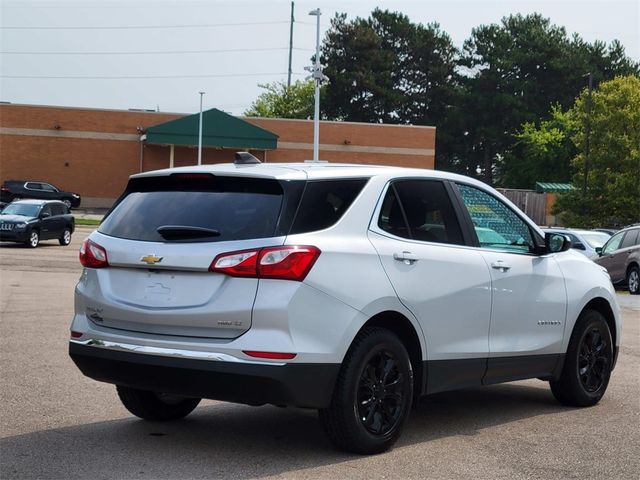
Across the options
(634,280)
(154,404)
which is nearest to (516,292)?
(154,404)

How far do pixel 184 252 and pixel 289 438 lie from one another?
1.59m

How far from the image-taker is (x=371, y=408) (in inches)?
251

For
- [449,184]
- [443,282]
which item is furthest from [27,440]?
[449,184]

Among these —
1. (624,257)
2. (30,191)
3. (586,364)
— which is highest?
(30,191)

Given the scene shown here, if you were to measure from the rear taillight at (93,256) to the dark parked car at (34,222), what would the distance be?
2582cm

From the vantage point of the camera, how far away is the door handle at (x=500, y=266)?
7.50 metres

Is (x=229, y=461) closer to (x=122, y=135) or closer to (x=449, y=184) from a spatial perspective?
(x=449, y=184)

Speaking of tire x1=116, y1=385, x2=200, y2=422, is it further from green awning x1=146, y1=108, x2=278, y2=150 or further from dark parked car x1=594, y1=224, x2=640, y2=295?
green awning x1=146, y1=108, x2=278, y2=150

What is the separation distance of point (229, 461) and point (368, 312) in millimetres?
1202

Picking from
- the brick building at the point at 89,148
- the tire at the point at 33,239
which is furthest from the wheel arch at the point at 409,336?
the brick building at the point at 89,148

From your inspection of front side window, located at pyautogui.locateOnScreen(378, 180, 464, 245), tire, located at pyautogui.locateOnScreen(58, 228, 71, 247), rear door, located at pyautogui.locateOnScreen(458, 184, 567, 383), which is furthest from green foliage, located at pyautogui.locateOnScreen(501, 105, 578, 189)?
front side window, located at pyautogui.locateOnScreen(378, 180, 464, 245)

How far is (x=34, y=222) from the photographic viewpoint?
32094 mm

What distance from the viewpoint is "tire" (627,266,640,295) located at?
23.7 metres

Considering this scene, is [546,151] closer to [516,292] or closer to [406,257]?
[516,292]
